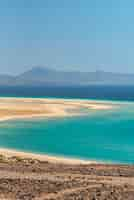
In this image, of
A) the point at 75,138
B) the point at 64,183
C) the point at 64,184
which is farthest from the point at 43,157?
the point at 64,184

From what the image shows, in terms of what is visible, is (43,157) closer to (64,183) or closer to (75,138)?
(75,138)

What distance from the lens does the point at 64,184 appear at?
50.2 ft

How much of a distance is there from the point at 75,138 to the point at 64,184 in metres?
24.6

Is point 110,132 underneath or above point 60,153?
above

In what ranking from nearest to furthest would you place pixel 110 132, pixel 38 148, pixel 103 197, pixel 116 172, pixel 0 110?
pixel 103 197 < pixel 116 172 < pixel 38 148 < pixel 110 132 < pixel 0 110

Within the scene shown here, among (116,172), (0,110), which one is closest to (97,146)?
(116,172)

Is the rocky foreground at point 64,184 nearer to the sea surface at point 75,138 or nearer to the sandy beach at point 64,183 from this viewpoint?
the sandy beach at point 64,183

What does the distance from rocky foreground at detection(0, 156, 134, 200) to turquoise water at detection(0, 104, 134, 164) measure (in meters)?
11.7

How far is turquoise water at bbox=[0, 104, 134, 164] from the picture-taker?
32688 millimetres

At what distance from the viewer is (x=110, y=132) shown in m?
45.0

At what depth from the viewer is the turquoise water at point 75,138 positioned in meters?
32.7

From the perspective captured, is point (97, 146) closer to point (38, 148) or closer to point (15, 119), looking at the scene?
point (38, 148)

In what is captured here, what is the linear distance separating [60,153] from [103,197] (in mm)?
18683

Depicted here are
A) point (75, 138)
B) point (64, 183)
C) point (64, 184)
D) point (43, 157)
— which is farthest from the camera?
point (75, 138)
